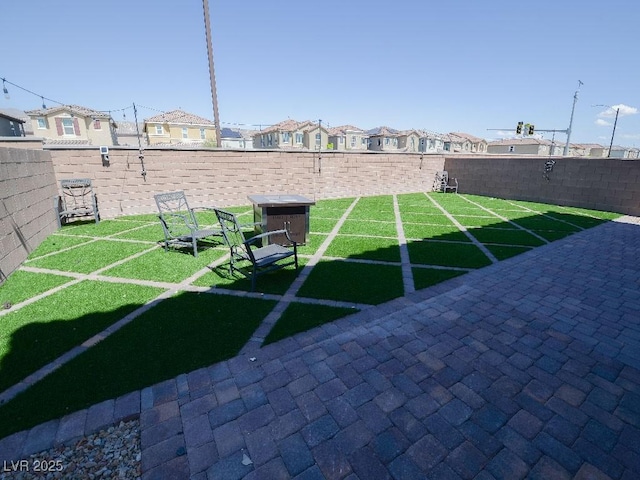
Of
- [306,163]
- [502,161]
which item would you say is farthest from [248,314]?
[502,161]

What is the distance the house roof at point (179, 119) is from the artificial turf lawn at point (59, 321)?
45869 mm

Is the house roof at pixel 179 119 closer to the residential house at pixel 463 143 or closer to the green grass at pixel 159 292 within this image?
the green grass at pixel 159 292

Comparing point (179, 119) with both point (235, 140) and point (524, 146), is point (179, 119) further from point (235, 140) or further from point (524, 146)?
point (524, 146)

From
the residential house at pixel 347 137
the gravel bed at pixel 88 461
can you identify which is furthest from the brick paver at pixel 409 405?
the residential house at pixel 347 137

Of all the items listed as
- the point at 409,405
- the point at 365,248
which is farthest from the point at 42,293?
the point at 365,248

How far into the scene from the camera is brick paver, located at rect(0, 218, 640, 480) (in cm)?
216

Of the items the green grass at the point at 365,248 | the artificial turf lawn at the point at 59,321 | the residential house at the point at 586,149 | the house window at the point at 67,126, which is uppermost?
the house window at the point at 67,126

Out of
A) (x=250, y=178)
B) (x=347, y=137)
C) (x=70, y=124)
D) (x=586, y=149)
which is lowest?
(x=250, y=178)

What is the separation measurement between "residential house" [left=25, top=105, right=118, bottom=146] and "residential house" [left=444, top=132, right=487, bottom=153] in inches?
2340

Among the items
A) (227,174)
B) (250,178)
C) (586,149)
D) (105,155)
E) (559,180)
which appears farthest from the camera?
(586,149)

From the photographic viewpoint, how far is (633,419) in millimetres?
2543

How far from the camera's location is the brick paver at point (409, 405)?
2.16 m

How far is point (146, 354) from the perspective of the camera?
3312 mm

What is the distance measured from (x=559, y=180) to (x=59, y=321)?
56.0ft
